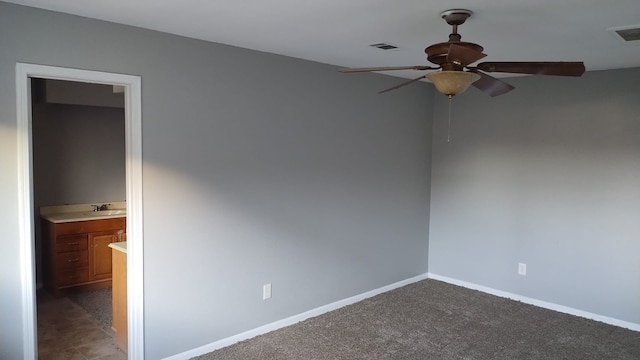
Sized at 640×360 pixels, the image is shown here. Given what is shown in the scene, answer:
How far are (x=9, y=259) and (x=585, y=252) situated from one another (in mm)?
4506

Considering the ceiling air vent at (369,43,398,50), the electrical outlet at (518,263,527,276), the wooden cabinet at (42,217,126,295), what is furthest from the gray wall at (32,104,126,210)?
the electrical outlet at (518,263,527,276)

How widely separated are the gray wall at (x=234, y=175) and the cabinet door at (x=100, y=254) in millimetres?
1982

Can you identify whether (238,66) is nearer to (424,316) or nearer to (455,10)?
(455,10)

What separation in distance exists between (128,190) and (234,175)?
0.78 metres

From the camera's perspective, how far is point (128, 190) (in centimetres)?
294

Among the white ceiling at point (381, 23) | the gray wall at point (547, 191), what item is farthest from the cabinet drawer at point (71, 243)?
the gray wall at point (547, 191)

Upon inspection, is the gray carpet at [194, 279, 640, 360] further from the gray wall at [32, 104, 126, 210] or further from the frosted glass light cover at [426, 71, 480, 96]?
the gray wall at [32, 104, 126, 210]

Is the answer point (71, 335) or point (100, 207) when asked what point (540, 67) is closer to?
point (71, 335)

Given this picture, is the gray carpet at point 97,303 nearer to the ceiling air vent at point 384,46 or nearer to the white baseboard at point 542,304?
the ceiling air vent at point 384,46

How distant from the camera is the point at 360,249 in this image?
178 inches

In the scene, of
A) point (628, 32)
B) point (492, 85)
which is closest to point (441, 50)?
point (492, 85)

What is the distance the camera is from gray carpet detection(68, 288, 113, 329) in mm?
4020

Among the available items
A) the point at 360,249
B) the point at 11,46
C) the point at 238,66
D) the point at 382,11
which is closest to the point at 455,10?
the point at 382,11

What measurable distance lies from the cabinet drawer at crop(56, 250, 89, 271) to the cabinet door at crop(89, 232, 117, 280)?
65 mm
